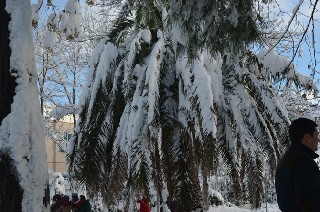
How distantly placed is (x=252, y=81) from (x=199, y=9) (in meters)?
3.23

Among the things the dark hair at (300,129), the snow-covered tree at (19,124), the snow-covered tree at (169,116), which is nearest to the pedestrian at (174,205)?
the snow-covered tree at (169,116)

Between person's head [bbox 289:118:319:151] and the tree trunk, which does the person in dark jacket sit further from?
the tree trunk

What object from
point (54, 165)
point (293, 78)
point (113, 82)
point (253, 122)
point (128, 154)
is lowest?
point (128, 154)

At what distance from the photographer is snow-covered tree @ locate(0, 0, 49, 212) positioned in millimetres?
3689

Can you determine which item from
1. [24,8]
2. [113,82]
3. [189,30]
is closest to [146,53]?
[113,82]

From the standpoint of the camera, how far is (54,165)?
147ft

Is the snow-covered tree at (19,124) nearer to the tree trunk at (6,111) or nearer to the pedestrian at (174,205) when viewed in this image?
the tree trunk at (6,111)

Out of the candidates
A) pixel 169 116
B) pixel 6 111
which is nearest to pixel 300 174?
pixel 6 111

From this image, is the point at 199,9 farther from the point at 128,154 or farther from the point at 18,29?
the point at 128,154

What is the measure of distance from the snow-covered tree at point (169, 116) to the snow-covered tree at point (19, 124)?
2.46 m

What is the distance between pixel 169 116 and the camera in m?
7.44

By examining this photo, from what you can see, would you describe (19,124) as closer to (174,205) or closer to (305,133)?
(305,133)

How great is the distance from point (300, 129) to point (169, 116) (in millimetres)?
4075

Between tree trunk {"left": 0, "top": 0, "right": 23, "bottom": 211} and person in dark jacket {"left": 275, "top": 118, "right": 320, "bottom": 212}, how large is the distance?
84.8 inches
